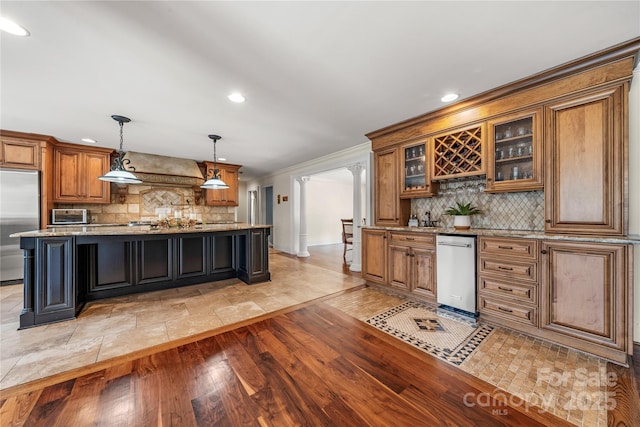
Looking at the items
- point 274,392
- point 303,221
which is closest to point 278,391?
point 274,392

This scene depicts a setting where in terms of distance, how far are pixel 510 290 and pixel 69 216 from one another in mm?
6800

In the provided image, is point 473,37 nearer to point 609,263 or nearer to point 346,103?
point 346,103

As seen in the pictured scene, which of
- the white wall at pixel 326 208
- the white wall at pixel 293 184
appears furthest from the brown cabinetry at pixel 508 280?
the white wall at pixel 326 208

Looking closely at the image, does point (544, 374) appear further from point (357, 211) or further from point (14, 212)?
point (14, 212)

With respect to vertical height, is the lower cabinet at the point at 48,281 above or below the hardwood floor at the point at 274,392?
above

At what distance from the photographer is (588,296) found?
1.91m

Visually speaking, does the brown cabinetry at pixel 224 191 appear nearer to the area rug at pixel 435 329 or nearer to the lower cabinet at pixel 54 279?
→ the lower cabinet at pixel 54 279

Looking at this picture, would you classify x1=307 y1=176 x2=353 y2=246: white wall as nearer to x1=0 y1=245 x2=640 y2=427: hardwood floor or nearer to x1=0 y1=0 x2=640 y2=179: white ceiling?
x1=0 y1=0 x2=640 y2=179: white ceiling

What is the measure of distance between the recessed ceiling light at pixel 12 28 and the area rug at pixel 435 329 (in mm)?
3547

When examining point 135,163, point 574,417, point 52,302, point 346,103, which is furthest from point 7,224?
point 574,417

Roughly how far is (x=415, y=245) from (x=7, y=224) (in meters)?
6.02

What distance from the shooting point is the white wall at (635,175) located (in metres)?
2.05

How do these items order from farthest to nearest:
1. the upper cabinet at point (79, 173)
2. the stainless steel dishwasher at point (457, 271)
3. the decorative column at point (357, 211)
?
1. the decorative column at point (357, 211)
2. the upper cabinet at point (79, 173)
3. the stainless steel dishwasher at point (457, 271)

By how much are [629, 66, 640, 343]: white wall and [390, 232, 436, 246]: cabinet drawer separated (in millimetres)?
1580
